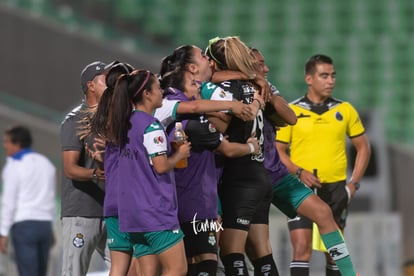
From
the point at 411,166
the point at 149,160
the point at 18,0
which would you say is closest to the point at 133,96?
the point at 149,160

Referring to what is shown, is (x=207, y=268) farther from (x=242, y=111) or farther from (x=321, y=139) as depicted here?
(x=321, y=139)

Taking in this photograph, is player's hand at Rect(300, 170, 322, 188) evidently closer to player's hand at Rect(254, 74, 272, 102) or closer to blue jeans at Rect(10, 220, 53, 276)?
player's hand at Rect(254, 74, 272, 102)

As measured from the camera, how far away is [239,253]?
7289 millimetres

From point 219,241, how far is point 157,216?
0.86m

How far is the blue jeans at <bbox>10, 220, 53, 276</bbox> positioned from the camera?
34.7ft

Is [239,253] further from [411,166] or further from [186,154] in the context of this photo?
[411,166]

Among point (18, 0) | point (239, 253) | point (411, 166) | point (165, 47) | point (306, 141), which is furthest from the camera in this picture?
point (165, 47)

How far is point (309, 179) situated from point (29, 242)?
10.5 ft

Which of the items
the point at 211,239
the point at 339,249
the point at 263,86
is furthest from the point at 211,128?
the point at 339,249

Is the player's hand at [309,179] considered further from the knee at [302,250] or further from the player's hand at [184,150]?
the player's hand at [184,150]

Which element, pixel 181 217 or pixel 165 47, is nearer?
pixel 181 217

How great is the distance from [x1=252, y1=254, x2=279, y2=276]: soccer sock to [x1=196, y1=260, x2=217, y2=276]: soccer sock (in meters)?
0.57

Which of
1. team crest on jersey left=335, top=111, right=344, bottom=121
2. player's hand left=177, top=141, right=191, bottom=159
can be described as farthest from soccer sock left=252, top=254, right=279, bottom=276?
team crest on jersey left=335, top=111, right=344, bottom=121

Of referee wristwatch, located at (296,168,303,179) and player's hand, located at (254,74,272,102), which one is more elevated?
player's hand, located at (254,74,272,102)
